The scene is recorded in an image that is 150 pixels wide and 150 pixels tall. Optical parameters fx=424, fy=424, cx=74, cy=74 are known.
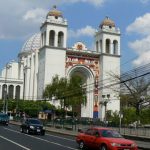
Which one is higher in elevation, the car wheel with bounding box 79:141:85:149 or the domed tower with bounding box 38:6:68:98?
the domed tower with bounding box 38:6:68:98

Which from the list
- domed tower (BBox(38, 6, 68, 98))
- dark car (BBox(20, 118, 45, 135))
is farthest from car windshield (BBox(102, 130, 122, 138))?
domed tower (BBox(38, 6, 68, 98))

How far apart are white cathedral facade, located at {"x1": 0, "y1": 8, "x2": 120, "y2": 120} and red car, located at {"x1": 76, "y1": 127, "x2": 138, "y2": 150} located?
238 feet

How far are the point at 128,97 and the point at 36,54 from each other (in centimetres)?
4512

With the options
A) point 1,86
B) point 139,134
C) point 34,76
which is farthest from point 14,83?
point 139,134

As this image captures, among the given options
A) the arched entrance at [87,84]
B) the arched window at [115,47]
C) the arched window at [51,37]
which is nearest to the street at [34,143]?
the arched window at [51,37]

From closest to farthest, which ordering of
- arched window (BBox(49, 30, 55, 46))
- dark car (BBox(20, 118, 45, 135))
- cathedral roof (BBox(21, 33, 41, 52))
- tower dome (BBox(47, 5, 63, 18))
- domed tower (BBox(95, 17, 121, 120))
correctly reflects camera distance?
dark car (BBox(20, 118, 45, 135))
arched window (BBox(49, 30, 55, 46))
tower dome (BBox(47, 5, 63, 18))
domed tower (BBox(95, 17, 121, 120))
cathedral roof (BBox(21, 33, 41, 52))

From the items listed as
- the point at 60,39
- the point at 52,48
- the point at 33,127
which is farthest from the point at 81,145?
the point at 60,39

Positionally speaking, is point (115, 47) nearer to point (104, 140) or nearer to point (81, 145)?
point (81, 145)

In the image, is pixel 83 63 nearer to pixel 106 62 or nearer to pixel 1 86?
pixel 106 62

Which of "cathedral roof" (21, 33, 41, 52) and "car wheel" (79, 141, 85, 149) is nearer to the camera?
"car wheel" (79, 141, 85, 149)

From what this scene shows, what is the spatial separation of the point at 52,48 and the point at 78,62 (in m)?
8.76

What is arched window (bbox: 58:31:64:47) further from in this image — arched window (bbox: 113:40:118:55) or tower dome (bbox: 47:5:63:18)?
arched window (bbox: 113:40:118:55)

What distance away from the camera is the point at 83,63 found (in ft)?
350

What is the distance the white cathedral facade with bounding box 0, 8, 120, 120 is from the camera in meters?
101
